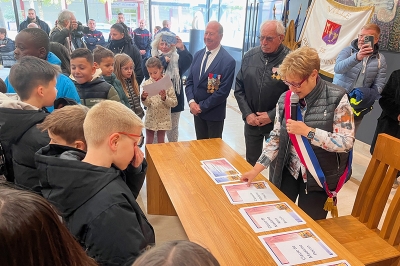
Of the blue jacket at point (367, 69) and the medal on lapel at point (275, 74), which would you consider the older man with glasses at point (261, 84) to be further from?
the blue jacket at point (367, 69)

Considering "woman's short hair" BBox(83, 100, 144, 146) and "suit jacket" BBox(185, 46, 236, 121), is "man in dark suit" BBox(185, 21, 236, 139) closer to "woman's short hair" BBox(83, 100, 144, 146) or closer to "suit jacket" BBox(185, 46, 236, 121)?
"suit jacket" BBox(185, 46, 236, 121)

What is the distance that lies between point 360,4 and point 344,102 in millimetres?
2774

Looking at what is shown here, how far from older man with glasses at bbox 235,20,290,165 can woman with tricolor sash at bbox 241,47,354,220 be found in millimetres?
732

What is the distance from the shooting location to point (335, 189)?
5.72 ft

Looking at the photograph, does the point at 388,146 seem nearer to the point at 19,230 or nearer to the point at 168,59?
the point at 19,230

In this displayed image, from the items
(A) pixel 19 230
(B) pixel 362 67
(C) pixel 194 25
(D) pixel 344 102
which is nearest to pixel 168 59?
(B) pixel 362 67

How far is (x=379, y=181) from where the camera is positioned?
174 centimetres

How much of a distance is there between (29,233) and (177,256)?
0.28 metres

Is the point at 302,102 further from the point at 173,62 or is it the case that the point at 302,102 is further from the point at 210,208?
the point at 173,62

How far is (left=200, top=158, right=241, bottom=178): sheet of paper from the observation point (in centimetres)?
183

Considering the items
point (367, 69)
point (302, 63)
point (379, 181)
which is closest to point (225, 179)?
point (302, 63)

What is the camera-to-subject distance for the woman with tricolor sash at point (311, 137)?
1.58 m

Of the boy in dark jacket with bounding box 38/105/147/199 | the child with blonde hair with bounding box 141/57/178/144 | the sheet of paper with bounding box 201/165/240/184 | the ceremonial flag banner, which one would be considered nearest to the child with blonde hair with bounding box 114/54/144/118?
the child with blonde hair with bounding box 141/57/178/144

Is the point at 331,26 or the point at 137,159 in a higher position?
the point at 331,26
